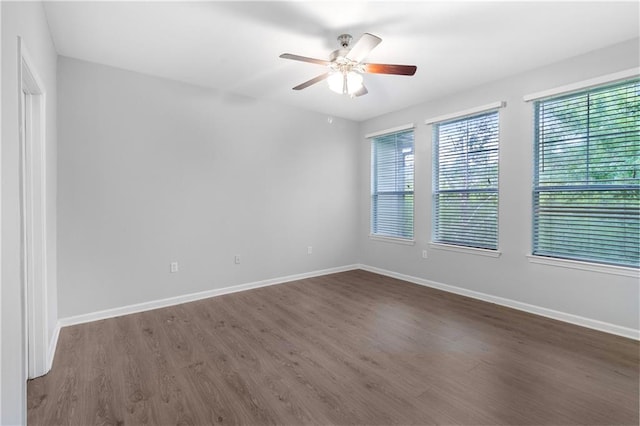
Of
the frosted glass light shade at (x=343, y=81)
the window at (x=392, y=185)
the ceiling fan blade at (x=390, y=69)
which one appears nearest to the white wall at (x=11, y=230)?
the frosted glass light shade at (x=343, y=81)

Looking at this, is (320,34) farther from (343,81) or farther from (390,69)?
(390,69)

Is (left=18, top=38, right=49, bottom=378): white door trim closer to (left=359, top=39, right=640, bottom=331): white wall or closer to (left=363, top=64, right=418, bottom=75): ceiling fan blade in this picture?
(left=363, top=64, right=418, bottom=75): ceiling fan blade

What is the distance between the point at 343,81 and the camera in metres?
2.78

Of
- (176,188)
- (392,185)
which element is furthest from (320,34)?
(392,185)

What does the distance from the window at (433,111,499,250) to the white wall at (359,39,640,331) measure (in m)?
0.11

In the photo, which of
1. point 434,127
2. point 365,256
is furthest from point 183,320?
point 434,127

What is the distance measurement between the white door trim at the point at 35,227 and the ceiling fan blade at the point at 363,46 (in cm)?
222

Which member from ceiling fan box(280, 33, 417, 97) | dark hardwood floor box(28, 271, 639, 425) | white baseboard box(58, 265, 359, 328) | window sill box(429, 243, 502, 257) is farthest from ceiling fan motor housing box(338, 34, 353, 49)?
white baseboard box(58, 265, 359, 328)

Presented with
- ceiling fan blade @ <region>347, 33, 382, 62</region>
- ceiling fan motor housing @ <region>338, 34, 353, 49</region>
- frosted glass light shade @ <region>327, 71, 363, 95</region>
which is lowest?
frosted glass light shade @ <region>327, 71, 363, 95</region>

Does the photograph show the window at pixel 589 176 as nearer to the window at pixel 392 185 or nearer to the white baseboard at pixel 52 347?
the window at pixel 392 185

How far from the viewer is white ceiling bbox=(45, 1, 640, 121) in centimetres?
235

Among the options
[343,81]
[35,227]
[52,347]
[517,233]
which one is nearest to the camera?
[35,227]

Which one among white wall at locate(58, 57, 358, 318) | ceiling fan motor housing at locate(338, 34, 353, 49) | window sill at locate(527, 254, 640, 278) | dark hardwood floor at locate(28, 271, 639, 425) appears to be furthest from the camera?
white wall at locate(58, 57, 358, 318)

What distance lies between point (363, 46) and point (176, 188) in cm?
267
